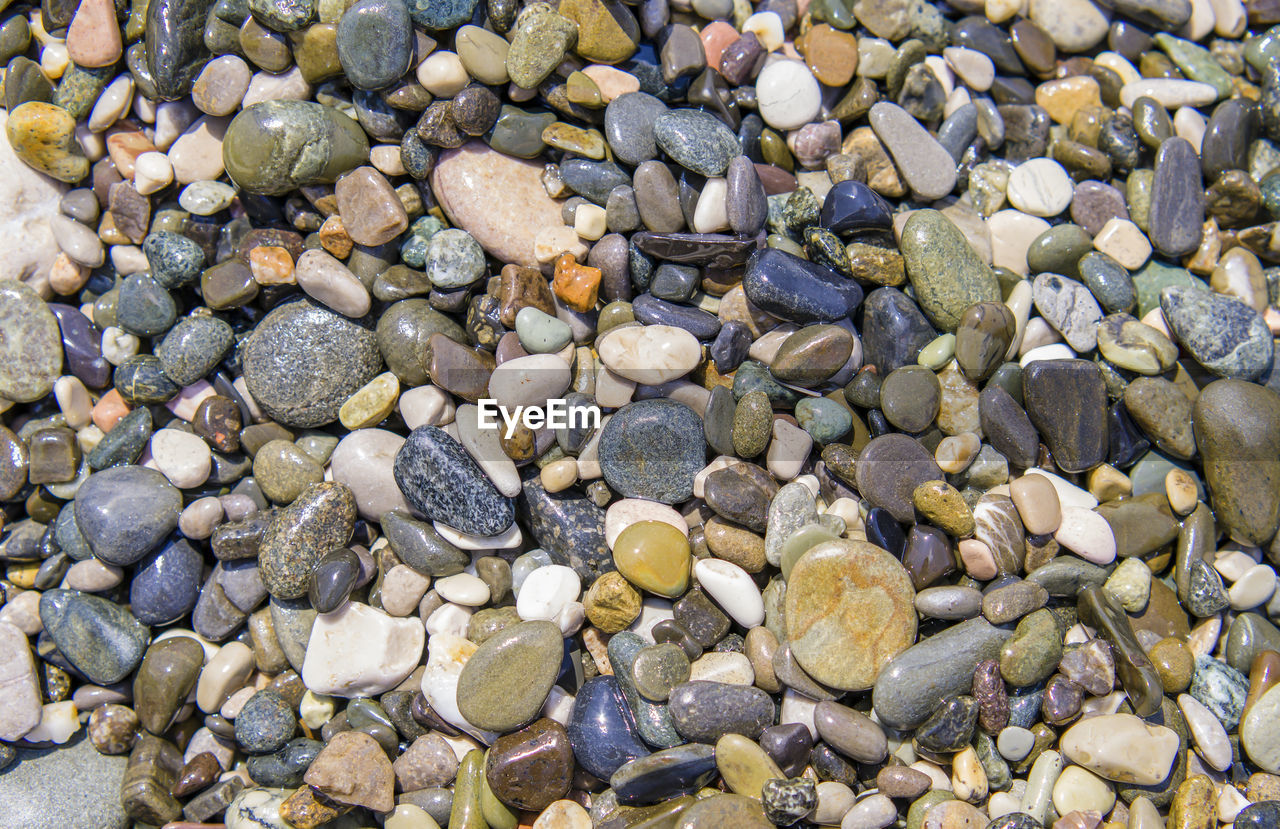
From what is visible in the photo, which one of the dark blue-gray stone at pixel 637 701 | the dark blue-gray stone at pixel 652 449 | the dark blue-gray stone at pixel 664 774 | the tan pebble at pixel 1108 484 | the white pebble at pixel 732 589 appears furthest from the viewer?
the tan pebble at pixel 1108 484

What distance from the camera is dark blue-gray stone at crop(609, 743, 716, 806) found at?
235 cm

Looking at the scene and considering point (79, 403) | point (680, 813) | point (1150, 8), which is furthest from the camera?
point (1150, 8)

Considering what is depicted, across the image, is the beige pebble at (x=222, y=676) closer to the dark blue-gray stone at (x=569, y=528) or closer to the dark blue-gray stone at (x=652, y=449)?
the dark blue-gray stone at (x=569, y=528)

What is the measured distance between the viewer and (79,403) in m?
3.05

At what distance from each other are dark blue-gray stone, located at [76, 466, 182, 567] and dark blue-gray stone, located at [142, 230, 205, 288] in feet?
2.69

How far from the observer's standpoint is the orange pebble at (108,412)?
3062 millimetres

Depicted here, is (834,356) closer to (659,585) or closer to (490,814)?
(659,585)

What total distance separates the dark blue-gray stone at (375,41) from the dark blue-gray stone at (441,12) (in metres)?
0.05

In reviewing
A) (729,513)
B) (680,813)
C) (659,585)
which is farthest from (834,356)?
(680,813)

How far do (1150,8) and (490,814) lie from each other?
4.51 metres

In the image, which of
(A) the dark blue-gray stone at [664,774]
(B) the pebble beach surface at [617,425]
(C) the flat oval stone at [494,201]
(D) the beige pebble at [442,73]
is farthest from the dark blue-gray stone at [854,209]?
(A) the dark blue-gray stone at [664,774]

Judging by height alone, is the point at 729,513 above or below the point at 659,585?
above

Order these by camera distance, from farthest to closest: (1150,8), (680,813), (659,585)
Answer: (1150,8)
(659,585)
(680,813)

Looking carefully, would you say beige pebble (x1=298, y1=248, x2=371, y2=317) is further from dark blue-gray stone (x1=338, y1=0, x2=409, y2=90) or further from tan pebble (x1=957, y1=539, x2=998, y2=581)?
tan pebble (x1=957, y1=539, x2=998, y2=581)
